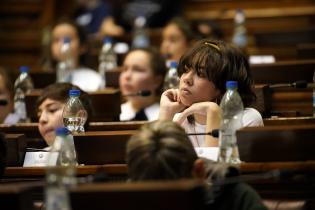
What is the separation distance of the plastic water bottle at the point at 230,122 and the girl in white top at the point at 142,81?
165 cm

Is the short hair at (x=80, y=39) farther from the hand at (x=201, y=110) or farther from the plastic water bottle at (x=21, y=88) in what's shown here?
the hand at (x=201, y=110)

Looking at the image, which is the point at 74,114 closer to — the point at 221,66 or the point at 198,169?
the point at 221,66

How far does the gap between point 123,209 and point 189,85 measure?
50.8 inches

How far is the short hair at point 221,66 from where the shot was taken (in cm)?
348

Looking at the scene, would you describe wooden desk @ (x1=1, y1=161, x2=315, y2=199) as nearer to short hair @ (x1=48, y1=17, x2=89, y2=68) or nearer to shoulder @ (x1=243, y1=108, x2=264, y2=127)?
shoulder @ (x1=243, y1=108, x2=264, y2=127)

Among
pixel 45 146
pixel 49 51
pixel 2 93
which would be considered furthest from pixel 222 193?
pixel 49 51

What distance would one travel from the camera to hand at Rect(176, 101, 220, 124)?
3.27m

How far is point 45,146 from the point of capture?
4.24m

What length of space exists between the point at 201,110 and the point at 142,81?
193 centimetres

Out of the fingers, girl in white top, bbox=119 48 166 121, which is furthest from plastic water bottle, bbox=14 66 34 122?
the fingers

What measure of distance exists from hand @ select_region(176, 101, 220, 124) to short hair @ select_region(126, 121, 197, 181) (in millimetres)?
890

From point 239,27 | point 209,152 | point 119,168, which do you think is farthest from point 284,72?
point 239,27

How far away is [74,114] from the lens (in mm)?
3859

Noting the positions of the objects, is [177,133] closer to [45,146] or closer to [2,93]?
[45,146]
